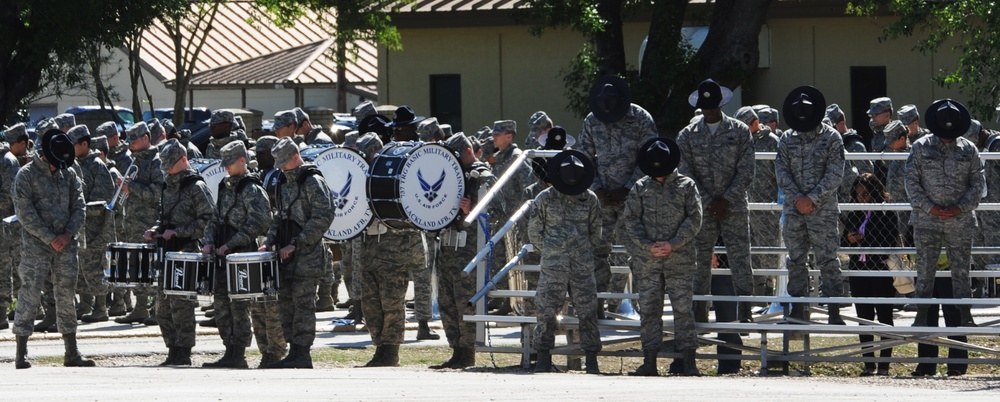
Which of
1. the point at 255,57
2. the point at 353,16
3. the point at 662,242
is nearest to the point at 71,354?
the point at 662,242

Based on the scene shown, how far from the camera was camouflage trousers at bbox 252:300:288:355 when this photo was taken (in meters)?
13.4

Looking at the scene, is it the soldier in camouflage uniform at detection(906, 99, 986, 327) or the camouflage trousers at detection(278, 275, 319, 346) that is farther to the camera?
the camouflage trousers at detection(278, 275, 319, 346)

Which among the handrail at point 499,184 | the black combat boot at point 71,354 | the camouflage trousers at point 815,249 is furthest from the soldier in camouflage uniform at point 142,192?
the camouflage trousers at point 815,249

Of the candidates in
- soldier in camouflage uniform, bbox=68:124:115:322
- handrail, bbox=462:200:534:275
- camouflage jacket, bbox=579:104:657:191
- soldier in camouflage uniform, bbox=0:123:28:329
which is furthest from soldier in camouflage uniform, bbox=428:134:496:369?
soldier in camouflage uniform, bbox=0:123:28:329

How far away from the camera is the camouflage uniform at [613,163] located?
13.0m

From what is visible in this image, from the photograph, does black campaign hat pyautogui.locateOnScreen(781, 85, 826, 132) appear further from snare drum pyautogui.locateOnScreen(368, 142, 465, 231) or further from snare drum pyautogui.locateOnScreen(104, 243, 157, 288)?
snare drum pyautogui.locateOnScreen(104, 243, 157, 288)

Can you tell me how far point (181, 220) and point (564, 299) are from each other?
133 inches

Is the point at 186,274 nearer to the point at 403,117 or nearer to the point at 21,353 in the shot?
the point at 21,353

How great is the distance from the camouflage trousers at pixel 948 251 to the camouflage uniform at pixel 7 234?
9.14 meters

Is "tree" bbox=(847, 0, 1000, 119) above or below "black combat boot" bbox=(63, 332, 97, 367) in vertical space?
above

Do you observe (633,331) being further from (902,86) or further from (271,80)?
(271,80)

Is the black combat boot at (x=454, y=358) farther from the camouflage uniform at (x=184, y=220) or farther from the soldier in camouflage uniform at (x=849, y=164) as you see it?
the soldier in camouflage uniform at (x=849, y=164)

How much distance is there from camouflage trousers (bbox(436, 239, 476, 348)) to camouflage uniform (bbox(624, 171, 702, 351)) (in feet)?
5.81

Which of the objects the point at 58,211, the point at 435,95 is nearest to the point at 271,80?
the point at 435,95
